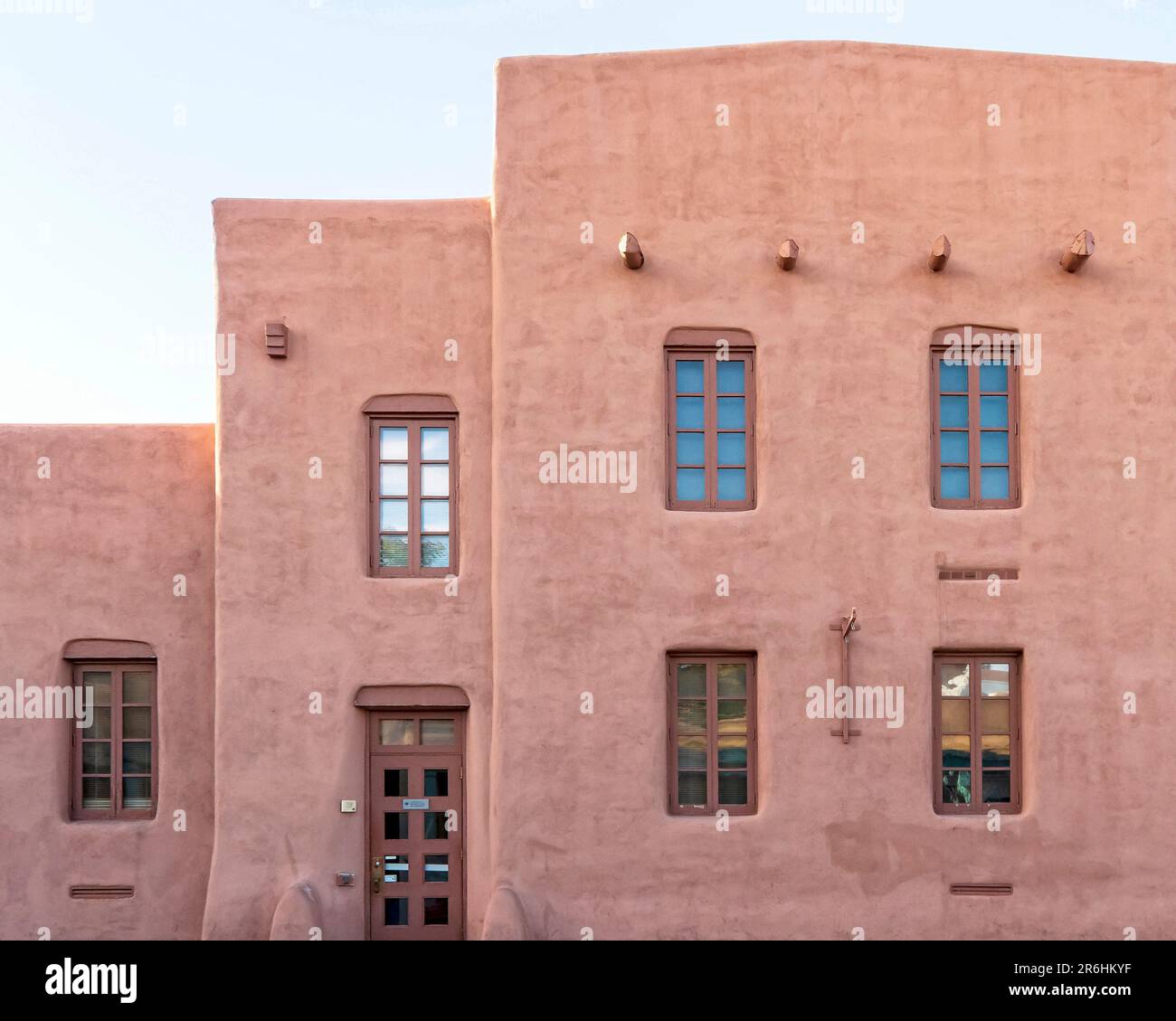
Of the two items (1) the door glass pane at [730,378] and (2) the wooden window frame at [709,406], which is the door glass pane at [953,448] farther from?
(1) the door glass pane at [730,378]

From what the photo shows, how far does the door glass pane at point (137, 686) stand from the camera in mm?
12875

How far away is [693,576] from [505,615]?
1.91 meters

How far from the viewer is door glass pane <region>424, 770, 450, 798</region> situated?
1212cm

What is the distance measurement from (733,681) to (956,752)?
2.35 meters

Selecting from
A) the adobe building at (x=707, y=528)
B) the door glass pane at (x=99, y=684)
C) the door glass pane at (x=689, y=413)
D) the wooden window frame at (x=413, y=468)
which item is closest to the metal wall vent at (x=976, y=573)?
the adobe building at (x=707, y=528)

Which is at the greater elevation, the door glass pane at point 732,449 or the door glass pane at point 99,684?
the door glass pane at point 732,449

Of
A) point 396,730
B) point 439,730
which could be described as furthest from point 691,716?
point 396,730

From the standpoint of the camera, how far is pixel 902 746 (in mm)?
11688

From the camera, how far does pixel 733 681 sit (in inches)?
469

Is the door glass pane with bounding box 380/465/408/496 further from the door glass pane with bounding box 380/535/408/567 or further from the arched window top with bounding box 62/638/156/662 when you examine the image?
the arched window top with bounding box 62/638/156/662

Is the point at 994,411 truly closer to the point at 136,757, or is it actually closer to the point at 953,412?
the point at 953,412

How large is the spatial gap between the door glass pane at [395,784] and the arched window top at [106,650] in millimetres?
2976

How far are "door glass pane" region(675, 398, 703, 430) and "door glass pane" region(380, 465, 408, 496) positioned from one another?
114 inches

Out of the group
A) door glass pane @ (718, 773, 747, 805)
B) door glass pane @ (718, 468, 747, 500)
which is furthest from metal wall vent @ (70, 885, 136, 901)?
door glass pane @ (718, 468, 747, 500)
